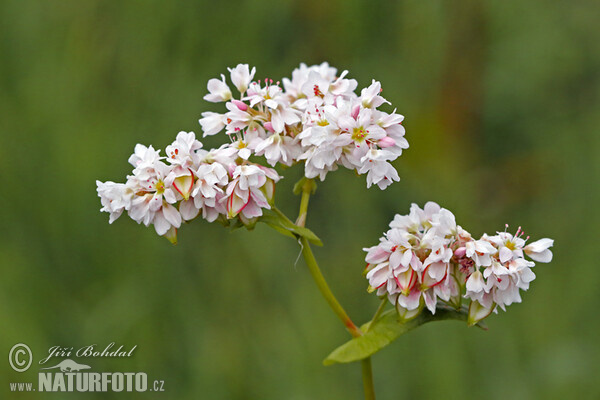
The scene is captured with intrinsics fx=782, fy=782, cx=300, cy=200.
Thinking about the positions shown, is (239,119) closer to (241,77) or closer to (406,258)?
(241,77)

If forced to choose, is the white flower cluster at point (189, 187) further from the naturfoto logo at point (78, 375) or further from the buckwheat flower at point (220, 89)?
the naturfoto logo at point (78, 375)

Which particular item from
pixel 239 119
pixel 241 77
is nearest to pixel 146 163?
pixel 239 119

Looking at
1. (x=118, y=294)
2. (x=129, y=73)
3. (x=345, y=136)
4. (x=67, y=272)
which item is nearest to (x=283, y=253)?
(x=118, y=294)

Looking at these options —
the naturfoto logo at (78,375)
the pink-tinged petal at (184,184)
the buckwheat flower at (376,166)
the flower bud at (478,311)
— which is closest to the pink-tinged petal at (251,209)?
the pink-tinged petal at (184,184)

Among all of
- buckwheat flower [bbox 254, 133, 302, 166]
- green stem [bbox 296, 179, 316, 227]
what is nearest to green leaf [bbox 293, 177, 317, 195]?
green stem [bbox 296, 179, 316, 227]

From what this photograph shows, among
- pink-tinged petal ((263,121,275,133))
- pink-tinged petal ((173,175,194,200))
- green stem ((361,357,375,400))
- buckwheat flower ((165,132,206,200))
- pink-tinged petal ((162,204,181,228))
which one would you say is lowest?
green stem ((361,357,375,400))

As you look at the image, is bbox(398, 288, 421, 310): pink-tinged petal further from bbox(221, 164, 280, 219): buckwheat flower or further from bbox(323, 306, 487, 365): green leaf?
bbox(221, 164, 280, 219): buckwheat flower
